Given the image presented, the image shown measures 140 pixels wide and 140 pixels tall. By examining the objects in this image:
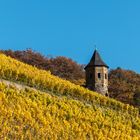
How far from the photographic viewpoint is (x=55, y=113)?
27750 millimetres

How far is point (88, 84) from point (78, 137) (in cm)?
2847

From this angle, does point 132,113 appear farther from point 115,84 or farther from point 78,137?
point 115,84

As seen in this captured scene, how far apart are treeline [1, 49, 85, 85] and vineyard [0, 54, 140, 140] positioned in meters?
30.2

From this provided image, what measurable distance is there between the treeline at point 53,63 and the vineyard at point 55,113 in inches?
1190

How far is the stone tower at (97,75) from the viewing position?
5212cm

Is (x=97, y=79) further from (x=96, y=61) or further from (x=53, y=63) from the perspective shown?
(x=53, y=63)

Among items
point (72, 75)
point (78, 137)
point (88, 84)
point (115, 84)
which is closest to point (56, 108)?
point (78, 137)

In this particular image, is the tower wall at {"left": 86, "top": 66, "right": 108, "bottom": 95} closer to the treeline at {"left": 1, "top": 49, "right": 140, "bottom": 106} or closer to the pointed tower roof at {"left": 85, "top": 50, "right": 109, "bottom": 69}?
the pointed tower roof at {"left": 85, "top": 50, "right": 109, "bottom": 69}

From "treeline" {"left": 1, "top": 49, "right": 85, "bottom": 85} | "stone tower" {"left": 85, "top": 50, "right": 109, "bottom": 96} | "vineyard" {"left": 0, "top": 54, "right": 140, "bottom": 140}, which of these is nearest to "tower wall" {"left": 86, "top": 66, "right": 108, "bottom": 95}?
"stone tower" {"left": 85, "top": 50, "right": 109, "bottom": 96}

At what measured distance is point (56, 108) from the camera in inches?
1131

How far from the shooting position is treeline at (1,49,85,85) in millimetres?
71312

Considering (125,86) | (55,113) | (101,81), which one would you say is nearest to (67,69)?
(125,86)

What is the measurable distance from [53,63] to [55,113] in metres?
45.7

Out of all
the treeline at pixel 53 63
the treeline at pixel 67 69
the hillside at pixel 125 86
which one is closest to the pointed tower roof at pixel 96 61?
the hillside at pixel 125 86
